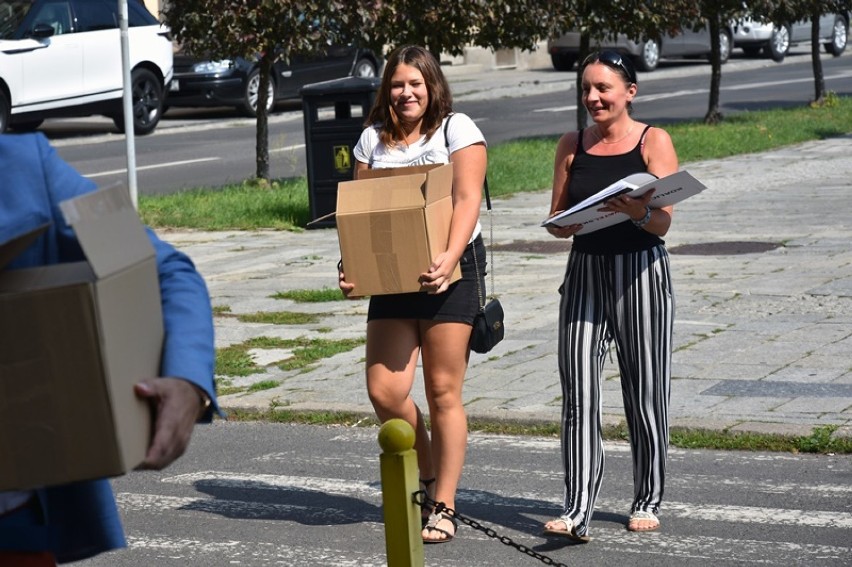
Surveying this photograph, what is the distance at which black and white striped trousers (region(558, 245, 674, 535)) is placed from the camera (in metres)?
5.39

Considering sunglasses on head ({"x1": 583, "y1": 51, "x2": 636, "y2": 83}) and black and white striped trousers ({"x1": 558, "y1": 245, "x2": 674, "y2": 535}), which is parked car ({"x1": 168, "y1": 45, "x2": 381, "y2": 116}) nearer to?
sunglasses on head ({"x1": 583, "y1": 51, "x2": 636, "y2": 83})

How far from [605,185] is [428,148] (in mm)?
668

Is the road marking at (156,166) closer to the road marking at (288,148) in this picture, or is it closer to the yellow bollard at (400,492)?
the road marking at (288,148)

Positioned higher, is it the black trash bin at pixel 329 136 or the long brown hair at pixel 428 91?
the long brown hair at pixel 428 91

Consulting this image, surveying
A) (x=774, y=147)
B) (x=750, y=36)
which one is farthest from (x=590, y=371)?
(x=750, y=36)

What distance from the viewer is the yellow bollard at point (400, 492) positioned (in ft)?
11.4

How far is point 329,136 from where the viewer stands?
14.5m

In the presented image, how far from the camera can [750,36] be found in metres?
39.6

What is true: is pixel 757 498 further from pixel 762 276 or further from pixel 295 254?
pixel 295 254

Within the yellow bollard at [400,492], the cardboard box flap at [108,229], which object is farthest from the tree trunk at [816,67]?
the cardboard box flap at [108,229]

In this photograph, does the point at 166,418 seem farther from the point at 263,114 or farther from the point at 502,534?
the point at 263,114

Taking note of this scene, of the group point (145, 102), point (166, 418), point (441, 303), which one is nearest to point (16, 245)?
point (166, 418)

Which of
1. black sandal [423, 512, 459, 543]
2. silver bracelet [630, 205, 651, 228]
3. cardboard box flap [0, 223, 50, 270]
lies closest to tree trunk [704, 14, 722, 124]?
silver bracelet [630, 205, 651, 228]

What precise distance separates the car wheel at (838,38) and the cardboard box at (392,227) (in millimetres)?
36856
